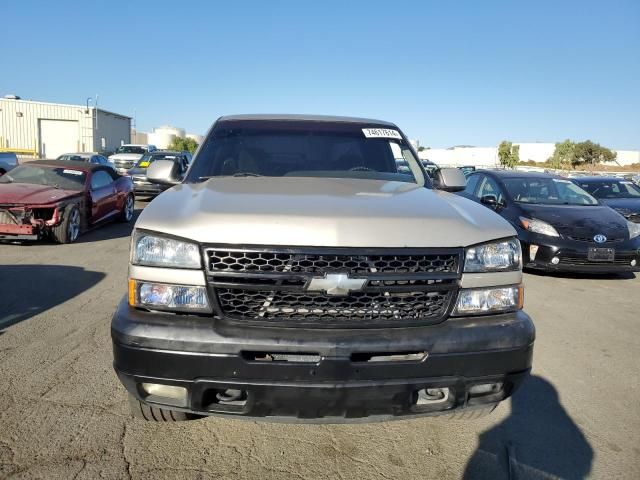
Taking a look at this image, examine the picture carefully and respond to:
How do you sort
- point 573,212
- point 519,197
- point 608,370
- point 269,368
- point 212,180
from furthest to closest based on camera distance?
point 519,197 < point 573,212 < point 608,370 < point 212,180 < point 269,368

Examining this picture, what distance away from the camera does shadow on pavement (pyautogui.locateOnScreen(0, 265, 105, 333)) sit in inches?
188

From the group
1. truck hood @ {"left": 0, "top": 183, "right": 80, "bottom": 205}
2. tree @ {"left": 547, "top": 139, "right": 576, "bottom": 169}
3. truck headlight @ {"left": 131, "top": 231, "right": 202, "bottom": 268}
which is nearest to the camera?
truck headlight @ {"left": 131, "top": 231, "right": 202, "bottom": 268}

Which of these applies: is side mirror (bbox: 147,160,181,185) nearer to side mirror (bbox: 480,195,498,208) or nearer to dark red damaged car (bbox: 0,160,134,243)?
dark red damaged car (bbox: 0,160,134,243)

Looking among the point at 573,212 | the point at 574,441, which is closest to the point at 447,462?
the point at 574,441

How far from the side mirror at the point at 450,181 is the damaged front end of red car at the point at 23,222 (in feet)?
23.2

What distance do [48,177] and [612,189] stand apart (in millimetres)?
12127

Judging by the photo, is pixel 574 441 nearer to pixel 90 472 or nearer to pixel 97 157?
pixel 90 472

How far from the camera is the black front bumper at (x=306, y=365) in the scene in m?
2.09

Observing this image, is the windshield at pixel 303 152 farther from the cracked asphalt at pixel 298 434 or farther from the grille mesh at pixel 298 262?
the cracked asphalt at pixel 298 434

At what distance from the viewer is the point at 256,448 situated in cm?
265

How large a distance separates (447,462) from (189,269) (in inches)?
67.2

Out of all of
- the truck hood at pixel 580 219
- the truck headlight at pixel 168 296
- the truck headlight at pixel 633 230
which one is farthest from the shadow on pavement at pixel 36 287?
the truck headlight at pixel 633 230

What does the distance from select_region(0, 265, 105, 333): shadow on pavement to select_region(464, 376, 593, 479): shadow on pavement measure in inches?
162

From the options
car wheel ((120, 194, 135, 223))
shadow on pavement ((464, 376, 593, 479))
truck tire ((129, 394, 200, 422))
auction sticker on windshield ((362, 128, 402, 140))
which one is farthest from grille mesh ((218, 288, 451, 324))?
car wheel ((120, 194, 135, 223))
